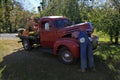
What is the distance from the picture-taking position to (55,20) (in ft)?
37.9

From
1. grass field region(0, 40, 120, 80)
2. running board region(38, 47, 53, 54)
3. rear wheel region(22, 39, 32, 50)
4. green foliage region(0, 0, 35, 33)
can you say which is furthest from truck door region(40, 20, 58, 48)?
green foliage region(0, 0, 35, 33)

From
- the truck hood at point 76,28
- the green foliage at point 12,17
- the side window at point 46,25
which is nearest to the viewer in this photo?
the truck hood at point 76,28

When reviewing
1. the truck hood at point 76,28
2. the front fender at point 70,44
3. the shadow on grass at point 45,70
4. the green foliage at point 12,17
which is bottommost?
the shadow on grass at point 45,70

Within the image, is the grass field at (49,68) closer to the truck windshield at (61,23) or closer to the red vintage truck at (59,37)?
the red vintage truck at (59,37)

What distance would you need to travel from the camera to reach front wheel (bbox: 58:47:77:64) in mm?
10242

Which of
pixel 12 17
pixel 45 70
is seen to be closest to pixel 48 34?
pixel 45 70

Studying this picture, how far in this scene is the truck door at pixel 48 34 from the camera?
11.4m

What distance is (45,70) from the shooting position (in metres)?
10.2

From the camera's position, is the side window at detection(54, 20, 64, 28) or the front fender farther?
the side window at detection(54, 20, 64, 28)

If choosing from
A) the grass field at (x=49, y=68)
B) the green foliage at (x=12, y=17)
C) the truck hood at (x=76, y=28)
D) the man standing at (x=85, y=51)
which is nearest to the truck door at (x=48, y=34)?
the truck hood at (x=76, y=28)

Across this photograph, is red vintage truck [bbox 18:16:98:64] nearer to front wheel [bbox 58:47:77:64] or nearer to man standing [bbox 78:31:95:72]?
front wheel [bbox 58:47:77:64]

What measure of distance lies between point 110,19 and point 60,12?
31.6 ft

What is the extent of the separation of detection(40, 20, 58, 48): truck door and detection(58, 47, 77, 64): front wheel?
3.28 feet

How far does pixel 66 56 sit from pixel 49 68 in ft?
2.98
